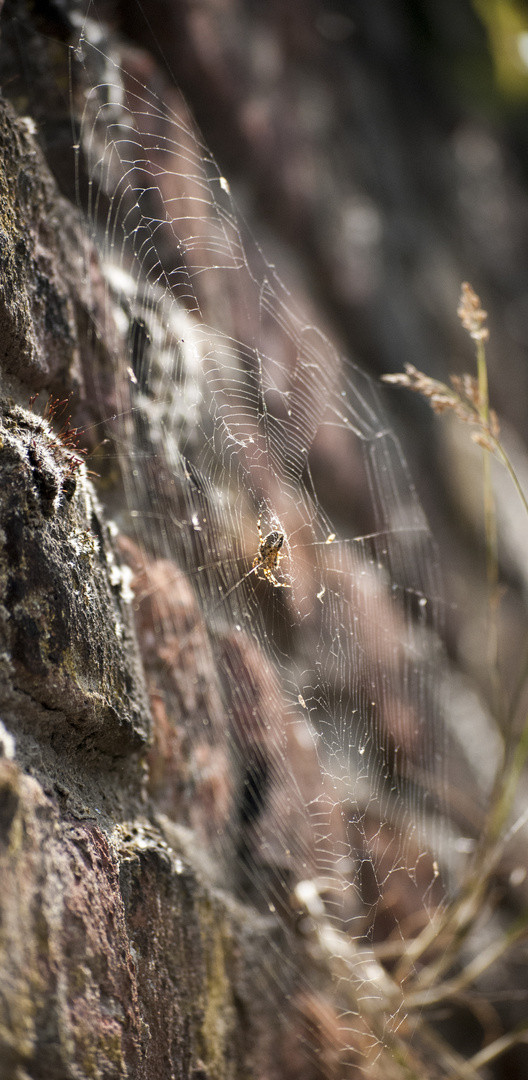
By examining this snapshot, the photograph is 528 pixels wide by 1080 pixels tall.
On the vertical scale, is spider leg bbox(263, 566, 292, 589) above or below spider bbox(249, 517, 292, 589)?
below

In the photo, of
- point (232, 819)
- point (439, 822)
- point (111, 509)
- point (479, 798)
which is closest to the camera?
point (111, 509)

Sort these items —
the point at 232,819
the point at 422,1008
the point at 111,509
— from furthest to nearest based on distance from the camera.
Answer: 1. the point at 422,1008
2. the point at 232,819
3. the point at 111,509

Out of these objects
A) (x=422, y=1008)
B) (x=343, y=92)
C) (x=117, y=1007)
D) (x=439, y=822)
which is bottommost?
Answer: (x=422, y=1008)

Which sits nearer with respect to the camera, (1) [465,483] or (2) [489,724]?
(2) [489,724]

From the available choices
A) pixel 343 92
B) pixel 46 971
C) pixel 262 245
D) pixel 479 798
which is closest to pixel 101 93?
pixel 262 245

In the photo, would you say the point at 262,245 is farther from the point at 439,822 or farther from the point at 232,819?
the point at 439,822

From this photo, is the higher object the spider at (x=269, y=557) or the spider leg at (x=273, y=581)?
the spider at (x=269, y=557)

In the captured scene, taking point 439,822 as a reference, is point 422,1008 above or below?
below

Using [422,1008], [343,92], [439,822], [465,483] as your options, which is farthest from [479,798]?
[343,92]
